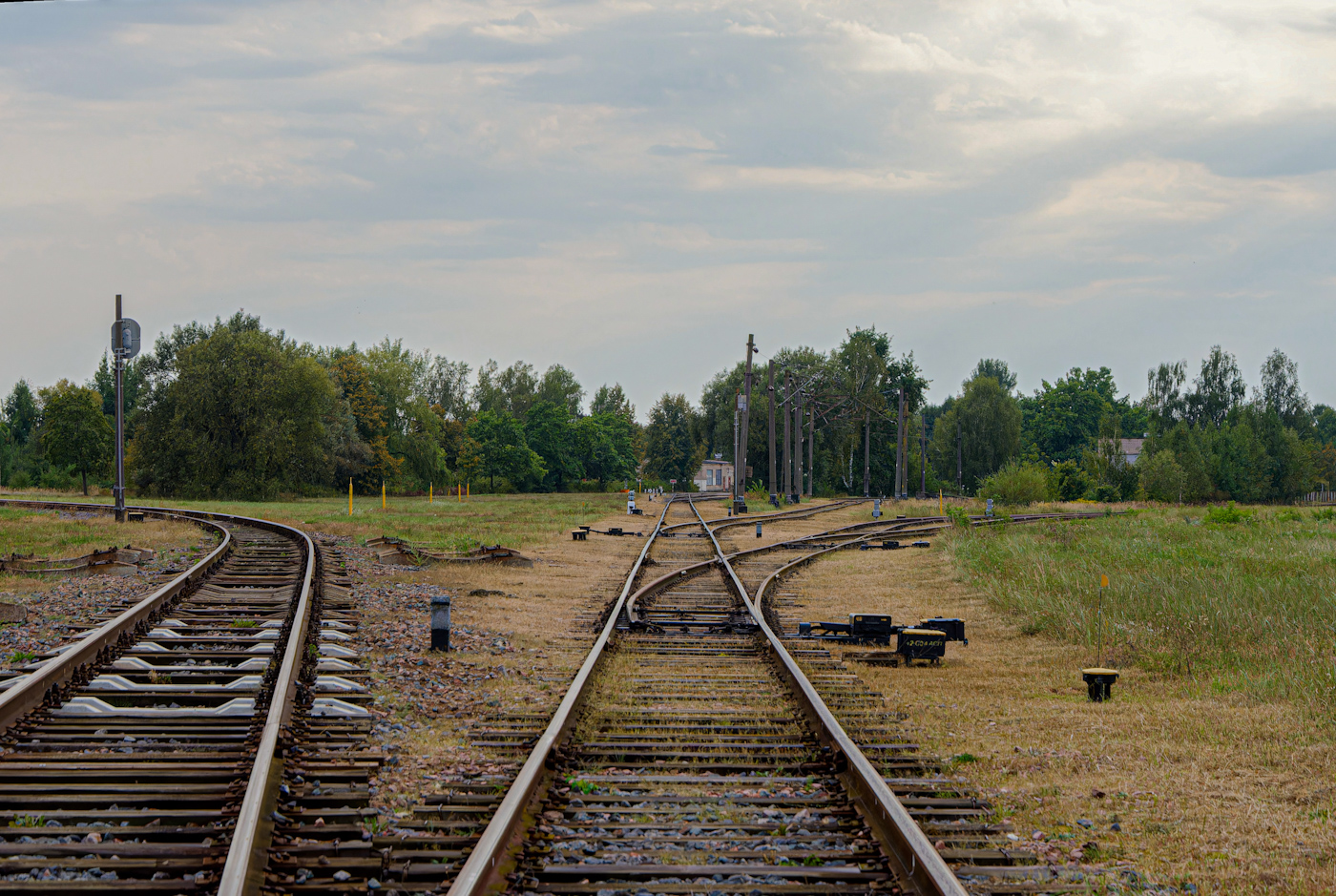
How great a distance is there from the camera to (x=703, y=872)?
4.64m

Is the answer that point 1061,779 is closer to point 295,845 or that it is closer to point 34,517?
point 295,845

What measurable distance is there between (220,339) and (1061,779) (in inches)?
2516

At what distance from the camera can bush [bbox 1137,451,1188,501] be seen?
81.9 metres

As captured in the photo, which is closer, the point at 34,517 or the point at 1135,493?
the point at 34,517

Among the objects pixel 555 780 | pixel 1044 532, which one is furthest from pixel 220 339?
pixel 555 780

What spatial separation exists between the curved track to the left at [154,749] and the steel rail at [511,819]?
2.79ft

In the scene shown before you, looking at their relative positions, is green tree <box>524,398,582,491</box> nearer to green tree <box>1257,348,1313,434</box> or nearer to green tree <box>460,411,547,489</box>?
green tree <box>460,411,547,489</box>

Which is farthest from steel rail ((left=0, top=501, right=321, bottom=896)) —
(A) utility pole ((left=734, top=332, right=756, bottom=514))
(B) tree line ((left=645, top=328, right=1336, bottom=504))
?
(B) tree line ((left=645, top=328, right=1336, bottom=504))

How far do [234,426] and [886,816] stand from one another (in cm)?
6335

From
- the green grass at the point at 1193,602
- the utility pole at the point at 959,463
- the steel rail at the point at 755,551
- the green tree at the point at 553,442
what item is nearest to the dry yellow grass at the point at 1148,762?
the green grass at the point at 1193,602

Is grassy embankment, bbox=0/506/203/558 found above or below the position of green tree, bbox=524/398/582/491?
below

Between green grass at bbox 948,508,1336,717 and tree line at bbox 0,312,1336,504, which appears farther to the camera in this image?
tree line at bbox 0,312,1336,504

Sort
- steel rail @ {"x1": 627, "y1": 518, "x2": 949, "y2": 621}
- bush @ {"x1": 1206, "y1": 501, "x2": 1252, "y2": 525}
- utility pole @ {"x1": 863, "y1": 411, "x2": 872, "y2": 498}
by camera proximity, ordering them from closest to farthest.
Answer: steel rail @ {"x1": 627, "y1": 518, "x2": 949, "y2": 621}, bush @ {"x1": 1206, "y1": 501, "x2": 1252, "y2": 525}, utility pole @ {"x1": 863, "y1": 411, "x2": 872, "y2": 498}

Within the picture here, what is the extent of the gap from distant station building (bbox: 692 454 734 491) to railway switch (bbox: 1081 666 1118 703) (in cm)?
13079
